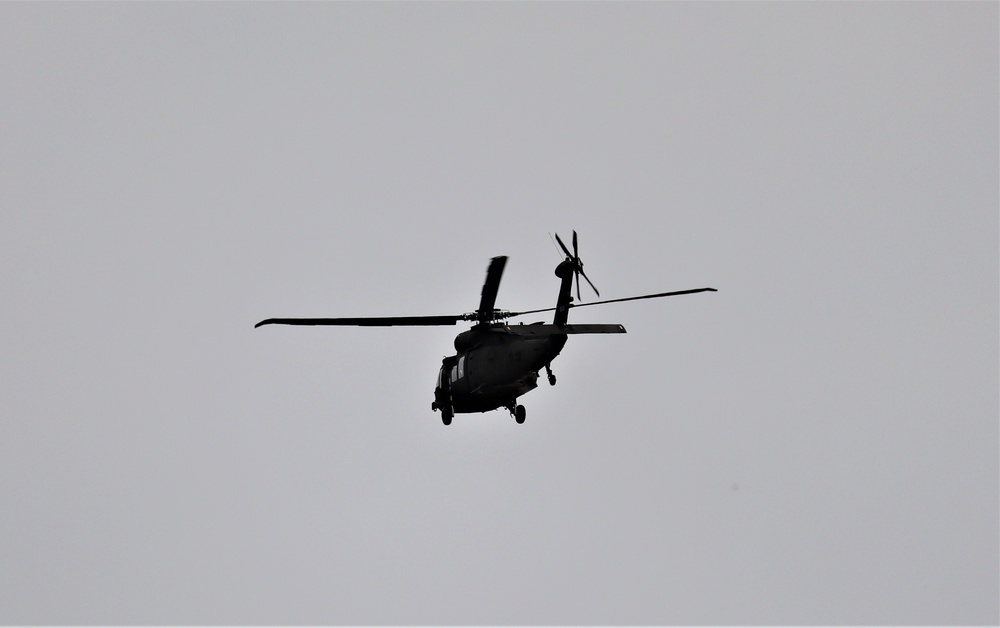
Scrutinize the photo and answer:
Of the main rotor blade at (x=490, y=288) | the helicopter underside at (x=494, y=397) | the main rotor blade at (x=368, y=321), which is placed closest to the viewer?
the main rotor blade at (x=490, y=288)

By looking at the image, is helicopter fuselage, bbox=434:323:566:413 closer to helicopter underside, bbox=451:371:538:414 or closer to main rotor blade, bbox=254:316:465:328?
helicopter underside, bbox=451:371:538:414

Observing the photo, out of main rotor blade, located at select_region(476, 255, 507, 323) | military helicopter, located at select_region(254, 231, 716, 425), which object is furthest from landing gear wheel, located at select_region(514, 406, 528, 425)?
main rotor blade, located at select_region(476, 255, 507, 323)

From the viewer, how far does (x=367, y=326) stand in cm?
4397

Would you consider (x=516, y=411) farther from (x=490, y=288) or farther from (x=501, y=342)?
(x=490, y=288)

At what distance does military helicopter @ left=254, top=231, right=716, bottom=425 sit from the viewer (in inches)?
1704

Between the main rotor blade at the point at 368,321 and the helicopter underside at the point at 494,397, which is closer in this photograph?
the main rotor blade at the point at 368,321

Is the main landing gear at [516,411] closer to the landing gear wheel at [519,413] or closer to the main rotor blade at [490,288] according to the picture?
the landing gear wheel at [519,413]

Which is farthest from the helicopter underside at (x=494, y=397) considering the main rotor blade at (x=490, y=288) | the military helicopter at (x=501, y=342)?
the main rotor blade at (x=490, y=288)

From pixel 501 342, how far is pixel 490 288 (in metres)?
3.86

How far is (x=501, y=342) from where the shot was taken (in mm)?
44875

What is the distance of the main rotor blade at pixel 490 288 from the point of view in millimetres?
38750

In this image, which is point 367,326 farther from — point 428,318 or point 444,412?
point 444,412

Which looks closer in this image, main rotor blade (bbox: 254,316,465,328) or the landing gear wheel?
main rotor blade (bbox: 254,316,465,328)

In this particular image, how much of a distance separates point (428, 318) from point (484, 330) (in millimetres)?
3138
